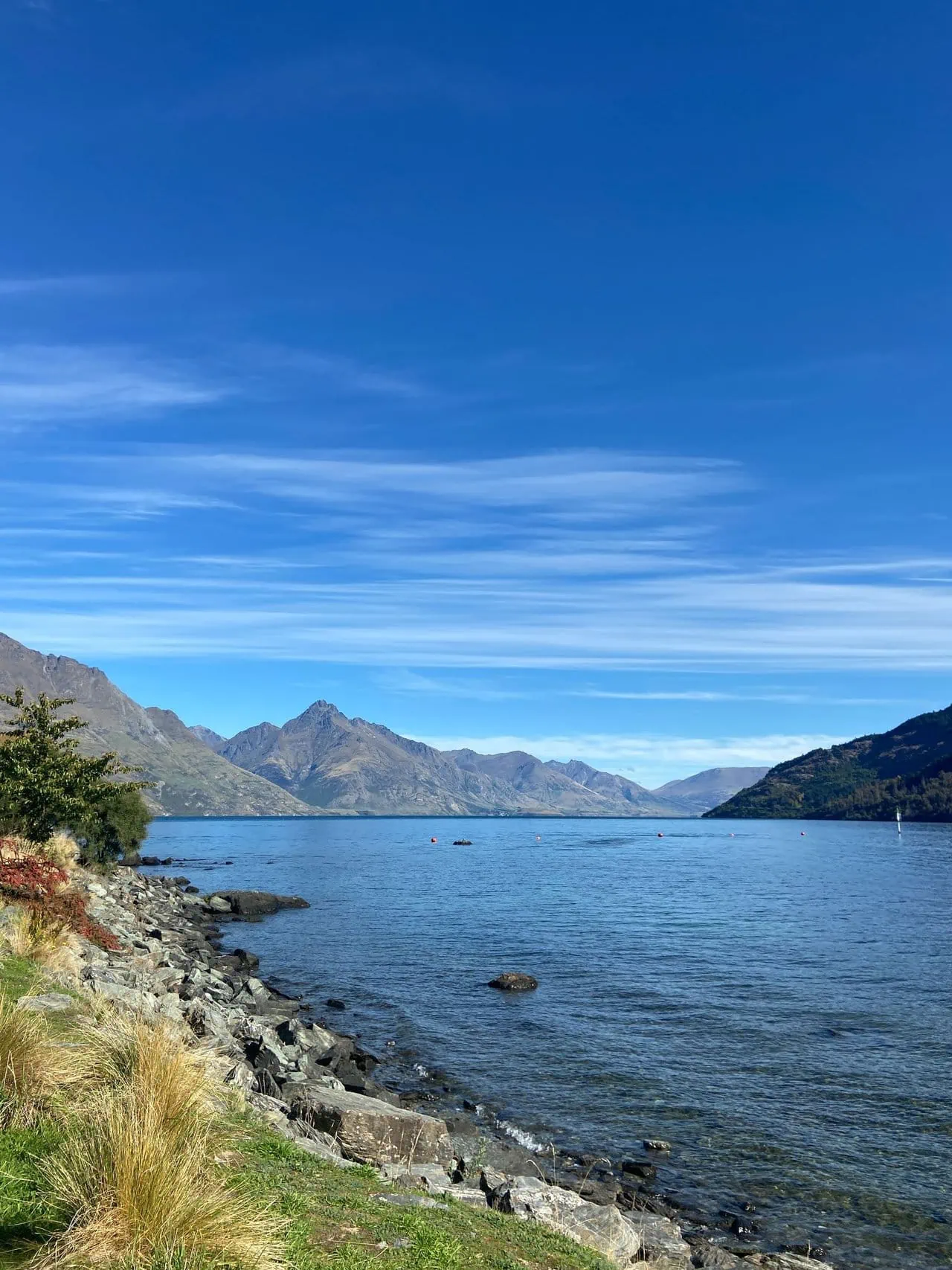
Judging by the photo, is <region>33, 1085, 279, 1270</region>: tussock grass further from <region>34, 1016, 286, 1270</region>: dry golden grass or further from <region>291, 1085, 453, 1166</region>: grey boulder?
<region>291, 1085, 453, 1166</region>: grey boulder

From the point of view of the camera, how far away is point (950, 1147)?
2145 centimetres

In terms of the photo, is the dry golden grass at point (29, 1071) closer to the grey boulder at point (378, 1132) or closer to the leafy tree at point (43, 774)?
the grey boulder at point (378, 1132)

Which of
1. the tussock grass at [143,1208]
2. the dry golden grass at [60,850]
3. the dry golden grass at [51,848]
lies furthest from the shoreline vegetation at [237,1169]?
the dry golden grass at [60,850]

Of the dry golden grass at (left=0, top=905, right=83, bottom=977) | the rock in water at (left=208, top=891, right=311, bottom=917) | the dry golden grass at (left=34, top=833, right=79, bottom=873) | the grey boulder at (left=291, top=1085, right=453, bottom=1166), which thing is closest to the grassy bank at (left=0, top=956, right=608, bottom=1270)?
the grey boulder at (left=291, top=1085, right=453, bottom=1166)

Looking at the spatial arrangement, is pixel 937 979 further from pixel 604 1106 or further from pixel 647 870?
pixel 647 870

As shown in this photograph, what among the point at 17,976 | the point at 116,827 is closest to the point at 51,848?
the point at 17,976

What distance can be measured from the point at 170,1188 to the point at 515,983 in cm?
3382

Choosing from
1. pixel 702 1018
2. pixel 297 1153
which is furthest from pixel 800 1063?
pixel 297 1153

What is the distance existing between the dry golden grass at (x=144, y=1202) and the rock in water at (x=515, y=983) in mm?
31664

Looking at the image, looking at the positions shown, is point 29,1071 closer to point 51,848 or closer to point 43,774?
point 43,774

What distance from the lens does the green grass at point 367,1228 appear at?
8531mm

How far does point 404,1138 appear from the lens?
607 inches

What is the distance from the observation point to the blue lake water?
2002 cm

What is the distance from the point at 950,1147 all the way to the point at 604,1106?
8798 millimetres
